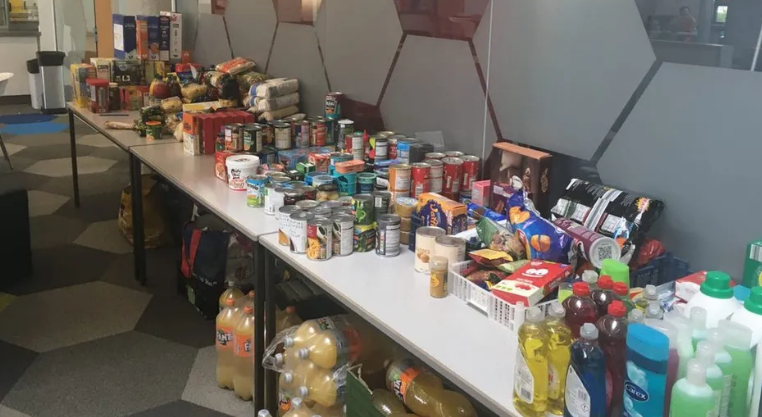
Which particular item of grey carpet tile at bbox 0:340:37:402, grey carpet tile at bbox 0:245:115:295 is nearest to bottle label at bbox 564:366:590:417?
grey carpet tile at bbox 0:340:37:402

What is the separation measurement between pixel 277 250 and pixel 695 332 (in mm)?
1217

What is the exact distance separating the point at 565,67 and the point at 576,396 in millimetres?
1136

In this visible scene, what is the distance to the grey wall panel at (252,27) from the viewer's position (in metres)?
3.67

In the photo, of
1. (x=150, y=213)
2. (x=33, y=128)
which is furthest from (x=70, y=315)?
(x=33, y=128)

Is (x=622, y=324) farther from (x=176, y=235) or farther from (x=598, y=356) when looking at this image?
(x=176, y=235)

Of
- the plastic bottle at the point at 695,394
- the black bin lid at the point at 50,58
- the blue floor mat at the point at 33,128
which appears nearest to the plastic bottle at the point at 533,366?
the plastic bottle at the point at 695,394

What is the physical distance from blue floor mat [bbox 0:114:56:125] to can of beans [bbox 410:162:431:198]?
655 cm

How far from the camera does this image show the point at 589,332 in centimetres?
112

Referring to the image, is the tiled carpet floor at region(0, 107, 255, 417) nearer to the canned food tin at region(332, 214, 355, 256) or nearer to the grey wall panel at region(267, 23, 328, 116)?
the canned food tin at region(332, 214, 355, 256)

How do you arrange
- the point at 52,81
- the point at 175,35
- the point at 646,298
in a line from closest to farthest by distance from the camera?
the point at 646,298 < the point at 175,35 < the point at 52,81

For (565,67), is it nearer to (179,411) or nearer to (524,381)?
(524,381)

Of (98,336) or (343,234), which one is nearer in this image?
(343,234)

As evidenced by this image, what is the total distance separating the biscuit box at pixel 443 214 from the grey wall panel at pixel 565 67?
351 millimetres

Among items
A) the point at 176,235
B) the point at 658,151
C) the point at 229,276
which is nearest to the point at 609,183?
the point at 658,151
